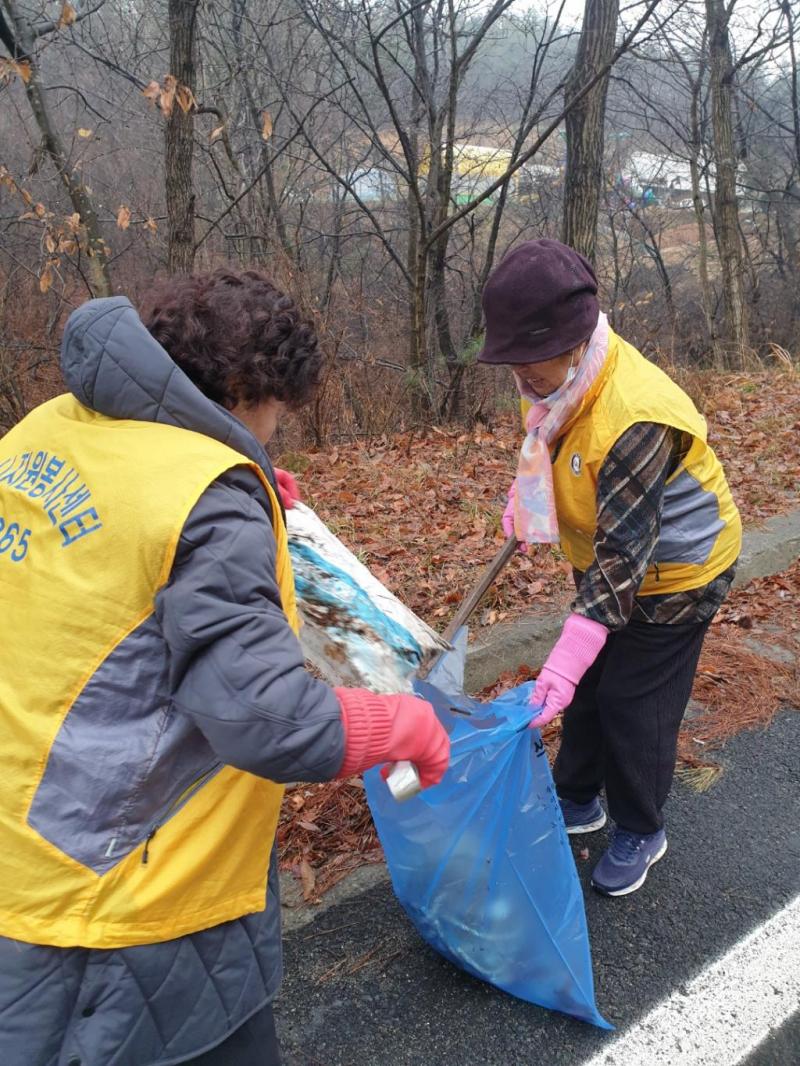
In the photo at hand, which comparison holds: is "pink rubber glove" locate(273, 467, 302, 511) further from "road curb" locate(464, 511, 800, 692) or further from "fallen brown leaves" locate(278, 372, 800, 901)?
"road curb" locate(464, 511, 800, 692)

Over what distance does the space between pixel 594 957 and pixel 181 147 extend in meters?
6.77

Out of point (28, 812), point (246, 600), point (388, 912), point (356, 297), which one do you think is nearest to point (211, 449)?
point (246, 600)

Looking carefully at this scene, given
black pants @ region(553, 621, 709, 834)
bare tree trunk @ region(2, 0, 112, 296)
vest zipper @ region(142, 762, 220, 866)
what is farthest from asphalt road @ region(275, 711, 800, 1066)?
bare tree trunk @ region(2, 0, 112, 296)

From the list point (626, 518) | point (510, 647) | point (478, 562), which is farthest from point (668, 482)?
point (478, 562)

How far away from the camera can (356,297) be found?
942 cm

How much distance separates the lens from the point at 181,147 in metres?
7.00

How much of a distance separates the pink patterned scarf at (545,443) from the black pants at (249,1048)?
4.16ft

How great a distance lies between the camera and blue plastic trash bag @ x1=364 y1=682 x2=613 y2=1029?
2.00m

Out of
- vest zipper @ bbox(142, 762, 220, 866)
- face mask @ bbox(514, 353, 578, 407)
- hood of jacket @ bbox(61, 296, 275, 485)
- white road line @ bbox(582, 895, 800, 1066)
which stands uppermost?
hood of jacket @ bbox(61, 296, 275, 485)

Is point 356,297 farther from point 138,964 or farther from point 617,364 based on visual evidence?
point 138,964

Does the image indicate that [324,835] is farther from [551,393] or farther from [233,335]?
[233,335]

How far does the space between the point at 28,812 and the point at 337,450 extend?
6.39m

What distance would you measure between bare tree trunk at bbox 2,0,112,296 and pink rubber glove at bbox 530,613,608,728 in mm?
5463

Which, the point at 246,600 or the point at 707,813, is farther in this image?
the point at 707,813
